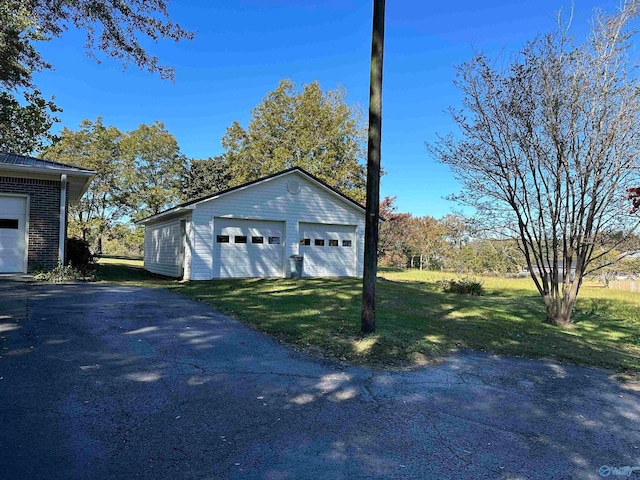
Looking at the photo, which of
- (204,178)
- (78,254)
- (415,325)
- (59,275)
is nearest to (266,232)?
(78,254)

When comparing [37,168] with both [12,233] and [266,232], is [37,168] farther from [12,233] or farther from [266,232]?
[266,232]

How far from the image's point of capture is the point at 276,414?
3535 millimetres

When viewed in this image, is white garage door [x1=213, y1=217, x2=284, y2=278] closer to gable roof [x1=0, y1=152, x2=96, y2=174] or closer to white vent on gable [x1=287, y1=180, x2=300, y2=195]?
white vent on gable [x1=287, y1=180, x2=300, y2=195]

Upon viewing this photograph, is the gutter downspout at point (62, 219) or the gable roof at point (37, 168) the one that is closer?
the gable roof at point (37, 168)

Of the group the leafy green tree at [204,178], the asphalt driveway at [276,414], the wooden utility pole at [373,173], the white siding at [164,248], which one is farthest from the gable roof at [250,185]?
the leafy green tree at [204,178]

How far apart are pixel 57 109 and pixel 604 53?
13.5 metres

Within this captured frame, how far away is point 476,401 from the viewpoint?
414cm

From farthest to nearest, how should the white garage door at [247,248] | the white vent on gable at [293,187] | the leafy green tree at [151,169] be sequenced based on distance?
the leafy green tree at [151,169]
the white vent on gable at [293,187]
the white garage door at [247,248]

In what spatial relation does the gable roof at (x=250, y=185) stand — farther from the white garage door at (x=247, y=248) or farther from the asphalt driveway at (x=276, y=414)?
the asphalt driveway at (x=276, y=414)

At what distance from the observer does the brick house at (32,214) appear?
1170 cm

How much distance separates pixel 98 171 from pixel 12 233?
1967 cm

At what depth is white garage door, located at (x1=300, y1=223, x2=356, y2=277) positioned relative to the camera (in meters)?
17.7

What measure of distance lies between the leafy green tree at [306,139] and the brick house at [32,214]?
21.1 meters

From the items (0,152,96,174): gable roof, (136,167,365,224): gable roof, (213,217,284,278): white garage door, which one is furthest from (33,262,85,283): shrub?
(213,217,284,278): white garage door
